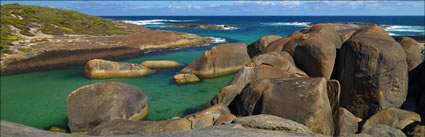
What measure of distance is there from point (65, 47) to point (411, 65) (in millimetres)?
32659

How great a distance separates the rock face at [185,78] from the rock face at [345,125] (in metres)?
11.6

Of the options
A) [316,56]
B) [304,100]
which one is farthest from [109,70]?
[304,100]

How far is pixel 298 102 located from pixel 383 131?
3.17 m

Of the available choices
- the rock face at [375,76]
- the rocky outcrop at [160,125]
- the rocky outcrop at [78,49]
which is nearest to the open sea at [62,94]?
the rocky outcrop at [78,49]

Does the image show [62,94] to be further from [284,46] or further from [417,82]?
[417,82]

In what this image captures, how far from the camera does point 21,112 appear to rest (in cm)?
1436

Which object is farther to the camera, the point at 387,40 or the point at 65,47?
the point at 65,47

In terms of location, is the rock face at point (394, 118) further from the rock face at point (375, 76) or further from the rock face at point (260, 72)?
the rock face at point (260, 72)

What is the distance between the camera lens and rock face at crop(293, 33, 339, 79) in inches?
539

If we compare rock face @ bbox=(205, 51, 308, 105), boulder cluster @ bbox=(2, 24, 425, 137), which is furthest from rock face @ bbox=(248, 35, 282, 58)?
rock face @ bbox=(205, 51, 308, 105)

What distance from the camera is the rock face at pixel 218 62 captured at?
836 inches

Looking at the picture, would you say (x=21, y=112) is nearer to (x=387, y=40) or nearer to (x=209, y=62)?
(x=209, y=62)

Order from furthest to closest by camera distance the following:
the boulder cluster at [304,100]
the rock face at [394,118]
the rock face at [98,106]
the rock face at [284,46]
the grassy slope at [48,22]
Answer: the grassy slope at [48,22]
the rock face at [284,46]
the rock face at [98,106]
the rock face at [394,118]
the boulder cluster at [304,100]

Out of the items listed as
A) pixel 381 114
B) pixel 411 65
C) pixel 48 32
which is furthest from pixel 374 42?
pixel 48 32
